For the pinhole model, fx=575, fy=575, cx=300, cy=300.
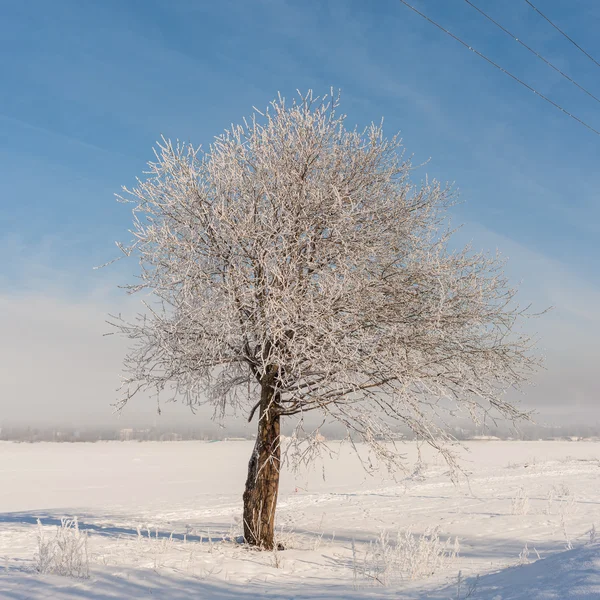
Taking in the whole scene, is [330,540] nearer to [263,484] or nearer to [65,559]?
[263,484]

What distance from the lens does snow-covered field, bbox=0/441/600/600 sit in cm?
591

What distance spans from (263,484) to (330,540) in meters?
2.20

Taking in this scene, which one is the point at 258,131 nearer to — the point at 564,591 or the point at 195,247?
the point at 195,247

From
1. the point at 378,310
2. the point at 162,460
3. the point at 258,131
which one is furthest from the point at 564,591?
the point at 162,460

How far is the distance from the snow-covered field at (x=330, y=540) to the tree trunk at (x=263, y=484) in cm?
42

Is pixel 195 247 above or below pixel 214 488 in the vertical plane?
above

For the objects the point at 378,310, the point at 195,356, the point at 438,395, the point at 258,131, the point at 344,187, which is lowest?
the point at 438,395

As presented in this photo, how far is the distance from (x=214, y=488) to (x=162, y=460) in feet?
64.4

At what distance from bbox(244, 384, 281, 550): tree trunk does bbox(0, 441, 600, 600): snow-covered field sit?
42 cm

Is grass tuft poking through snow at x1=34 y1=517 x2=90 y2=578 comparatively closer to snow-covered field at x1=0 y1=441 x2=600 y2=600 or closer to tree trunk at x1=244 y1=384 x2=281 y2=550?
snow-covered field at x1=0 y1=441 x2=600 y2=600

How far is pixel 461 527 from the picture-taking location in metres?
12.2

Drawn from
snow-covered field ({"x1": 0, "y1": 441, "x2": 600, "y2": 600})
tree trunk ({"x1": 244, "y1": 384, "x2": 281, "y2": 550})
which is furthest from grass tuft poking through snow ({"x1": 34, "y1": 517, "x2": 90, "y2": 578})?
tree trunk ({"x1": 244, "y1": 384, "x2": 281, "y2": 550})

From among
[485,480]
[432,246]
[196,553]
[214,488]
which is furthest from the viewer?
[214,488]

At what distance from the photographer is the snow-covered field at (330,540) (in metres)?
5.91
